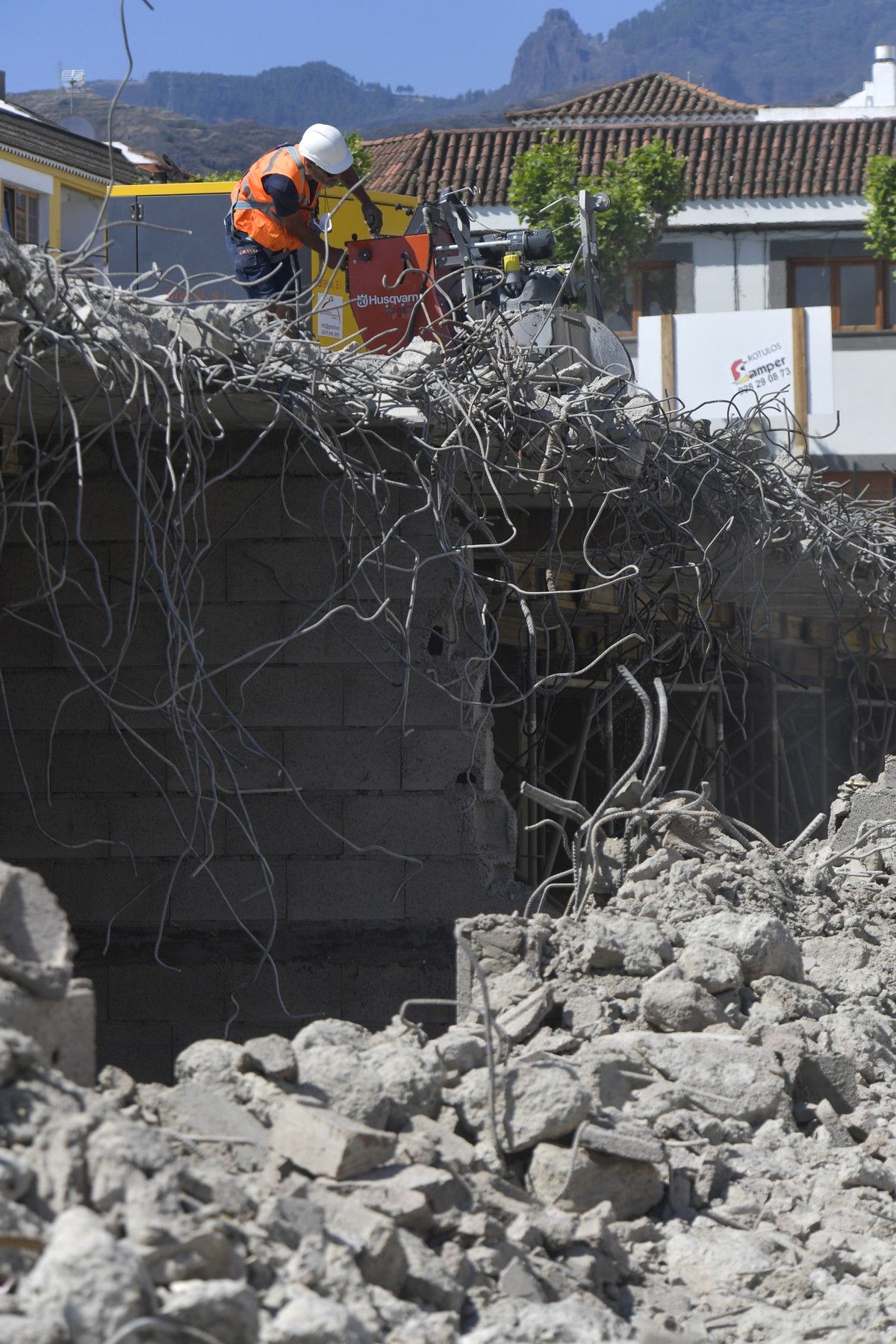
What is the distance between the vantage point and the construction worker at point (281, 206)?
7.43 metres

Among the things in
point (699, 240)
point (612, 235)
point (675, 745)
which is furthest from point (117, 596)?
point (699, 240)

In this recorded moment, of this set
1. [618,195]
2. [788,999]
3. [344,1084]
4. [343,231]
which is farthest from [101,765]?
[618,195]

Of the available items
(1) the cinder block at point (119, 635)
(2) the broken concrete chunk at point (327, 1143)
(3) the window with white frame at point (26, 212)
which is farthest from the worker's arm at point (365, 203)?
(3) the window with white frame at point (26, 212)

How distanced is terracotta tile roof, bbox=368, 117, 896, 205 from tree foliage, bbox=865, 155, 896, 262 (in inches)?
50.0

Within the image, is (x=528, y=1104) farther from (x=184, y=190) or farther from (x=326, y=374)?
(x=184, y=190)

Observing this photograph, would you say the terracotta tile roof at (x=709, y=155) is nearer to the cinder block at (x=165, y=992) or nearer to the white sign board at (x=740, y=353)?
the white sign board at (x=740, y=353)

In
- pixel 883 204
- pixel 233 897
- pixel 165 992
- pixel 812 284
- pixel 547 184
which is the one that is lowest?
pixel 165 992

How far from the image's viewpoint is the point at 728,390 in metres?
19.9

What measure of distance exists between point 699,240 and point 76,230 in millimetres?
10315

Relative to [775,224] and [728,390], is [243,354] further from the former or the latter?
[775,224]

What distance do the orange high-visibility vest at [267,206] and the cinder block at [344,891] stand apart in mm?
3006

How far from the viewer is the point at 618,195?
79.0 feet

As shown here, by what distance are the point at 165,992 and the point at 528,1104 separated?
3.07 meters

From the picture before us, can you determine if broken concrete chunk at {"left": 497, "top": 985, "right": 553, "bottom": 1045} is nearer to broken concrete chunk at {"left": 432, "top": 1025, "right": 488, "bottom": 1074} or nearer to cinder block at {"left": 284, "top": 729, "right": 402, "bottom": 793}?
broken concrete chunk at {"left": 432, "top": 1025, "right": 488, "bottom": 1074}
